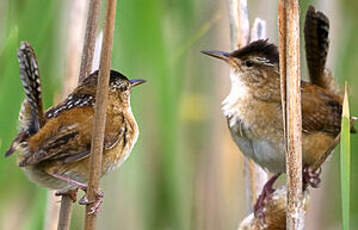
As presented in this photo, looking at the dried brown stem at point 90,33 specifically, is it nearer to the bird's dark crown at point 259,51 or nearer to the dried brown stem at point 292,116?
the dried brown stem at point 292,116

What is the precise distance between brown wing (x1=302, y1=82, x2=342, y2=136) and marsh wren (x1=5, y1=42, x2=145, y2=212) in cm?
70

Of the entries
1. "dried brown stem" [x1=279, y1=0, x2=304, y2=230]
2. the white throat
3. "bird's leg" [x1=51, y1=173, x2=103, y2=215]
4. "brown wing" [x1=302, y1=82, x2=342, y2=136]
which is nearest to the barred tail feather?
"bird's leg" [x1=51, y1=173, x2=103, y2=215]

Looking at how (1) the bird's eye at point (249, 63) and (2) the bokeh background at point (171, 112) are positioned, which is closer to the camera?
(2) the bokeh background at point (171, 112)

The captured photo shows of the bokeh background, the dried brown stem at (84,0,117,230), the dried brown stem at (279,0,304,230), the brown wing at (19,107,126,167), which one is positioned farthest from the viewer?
the bokeh background

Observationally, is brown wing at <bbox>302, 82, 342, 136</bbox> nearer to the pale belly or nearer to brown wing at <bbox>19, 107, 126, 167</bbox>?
the pale belly

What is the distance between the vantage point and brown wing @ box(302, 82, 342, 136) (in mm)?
2590

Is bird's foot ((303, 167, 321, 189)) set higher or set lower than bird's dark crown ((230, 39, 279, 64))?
lower

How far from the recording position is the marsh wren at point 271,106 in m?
2.52

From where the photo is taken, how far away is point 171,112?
8.18 ft

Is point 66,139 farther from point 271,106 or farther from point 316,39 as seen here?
point 316,39

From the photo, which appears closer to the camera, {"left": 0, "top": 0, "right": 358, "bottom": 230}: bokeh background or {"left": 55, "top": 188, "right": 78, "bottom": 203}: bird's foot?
{"left": 55, "top": 188, "right": 78, "bottom": 203}: bird's foot

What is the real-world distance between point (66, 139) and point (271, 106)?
84 centimetres

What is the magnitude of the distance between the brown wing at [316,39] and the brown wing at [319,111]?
93 mm

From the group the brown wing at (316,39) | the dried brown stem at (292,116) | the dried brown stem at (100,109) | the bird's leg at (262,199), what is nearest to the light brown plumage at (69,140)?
the dried brown stem at (100,109)
